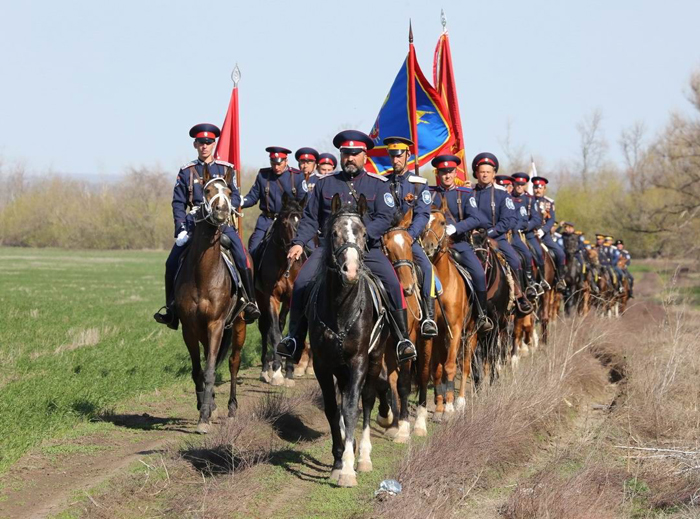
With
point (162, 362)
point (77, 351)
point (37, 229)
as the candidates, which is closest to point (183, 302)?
point (162, 362)

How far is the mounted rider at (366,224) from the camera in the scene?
8.69 metres

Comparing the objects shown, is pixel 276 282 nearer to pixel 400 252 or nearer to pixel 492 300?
pixel 492 300

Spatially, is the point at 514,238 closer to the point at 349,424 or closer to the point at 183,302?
the point at 183,302

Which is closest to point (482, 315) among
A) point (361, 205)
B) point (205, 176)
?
point (205, 176)

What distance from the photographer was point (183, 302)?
1077 centimetres

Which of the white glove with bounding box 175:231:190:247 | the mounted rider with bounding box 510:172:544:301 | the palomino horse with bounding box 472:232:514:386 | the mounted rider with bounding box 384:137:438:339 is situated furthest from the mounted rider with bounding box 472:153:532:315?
the white glove with bounding box 175:231:190:247

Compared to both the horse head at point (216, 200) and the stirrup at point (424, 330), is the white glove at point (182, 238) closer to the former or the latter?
the horse head at point (216, 200)

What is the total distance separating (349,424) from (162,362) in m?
7.66

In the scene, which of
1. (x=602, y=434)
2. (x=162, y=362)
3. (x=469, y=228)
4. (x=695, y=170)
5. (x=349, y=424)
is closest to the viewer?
(x=349, y=424)

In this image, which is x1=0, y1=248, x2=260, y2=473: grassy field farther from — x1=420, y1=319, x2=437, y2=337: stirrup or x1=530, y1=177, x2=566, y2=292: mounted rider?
x1=530, y1=177, x2=566, y2=292: mounted rider

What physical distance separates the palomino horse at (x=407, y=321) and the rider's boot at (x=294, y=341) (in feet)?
3.24

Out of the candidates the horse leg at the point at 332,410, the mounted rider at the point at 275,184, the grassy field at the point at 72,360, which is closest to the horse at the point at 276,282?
the mounted rider at the point at 275,184

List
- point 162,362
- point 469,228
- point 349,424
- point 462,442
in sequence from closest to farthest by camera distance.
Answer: point 349,424, point 462,442, point 469,228, point 162,362

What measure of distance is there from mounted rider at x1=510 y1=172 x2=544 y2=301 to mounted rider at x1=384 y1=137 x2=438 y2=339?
5.82 meters
